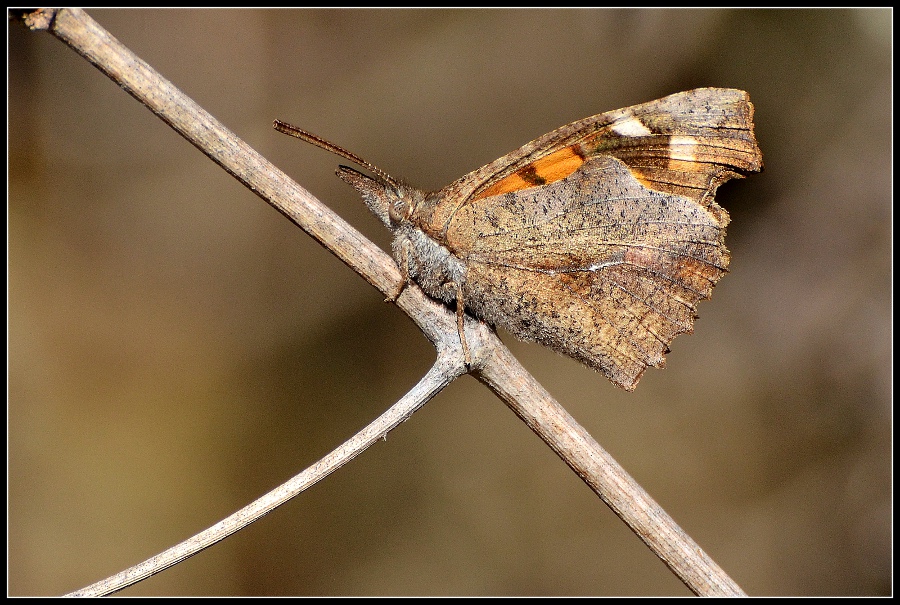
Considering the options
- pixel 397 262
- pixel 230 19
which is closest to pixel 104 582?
pixel 397 262

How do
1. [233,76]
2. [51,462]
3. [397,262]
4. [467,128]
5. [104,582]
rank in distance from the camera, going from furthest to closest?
[467,128] < [233,76] < [51,462] < [397,262] < [104,582]

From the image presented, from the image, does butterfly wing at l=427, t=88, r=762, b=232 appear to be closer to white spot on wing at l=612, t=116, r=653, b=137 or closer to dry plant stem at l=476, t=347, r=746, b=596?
Result: white spot on wing at l=612, t=116, r=653, b=137

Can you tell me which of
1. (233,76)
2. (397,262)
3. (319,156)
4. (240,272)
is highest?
(233,76)

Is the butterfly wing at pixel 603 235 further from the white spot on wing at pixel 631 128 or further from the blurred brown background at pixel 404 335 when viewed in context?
the blurred brown background at pixel 404 335

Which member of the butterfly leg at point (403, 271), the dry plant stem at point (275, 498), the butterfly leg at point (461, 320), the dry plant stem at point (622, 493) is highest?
the butterfly leg at point (403, 271)

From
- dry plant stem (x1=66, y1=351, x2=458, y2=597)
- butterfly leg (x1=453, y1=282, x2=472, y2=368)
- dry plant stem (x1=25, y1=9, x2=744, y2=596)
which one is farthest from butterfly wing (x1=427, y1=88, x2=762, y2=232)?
dry plant stem (x1=66, y1=351, x2=458, y2=597)

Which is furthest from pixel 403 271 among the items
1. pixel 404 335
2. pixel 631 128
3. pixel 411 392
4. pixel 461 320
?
pixel 404 335

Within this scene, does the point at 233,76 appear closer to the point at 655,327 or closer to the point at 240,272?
the point at 240,272

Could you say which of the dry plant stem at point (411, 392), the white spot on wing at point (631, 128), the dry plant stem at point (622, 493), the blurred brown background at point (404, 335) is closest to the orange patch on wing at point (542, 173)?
the white spot on wing at point (631, 128)
